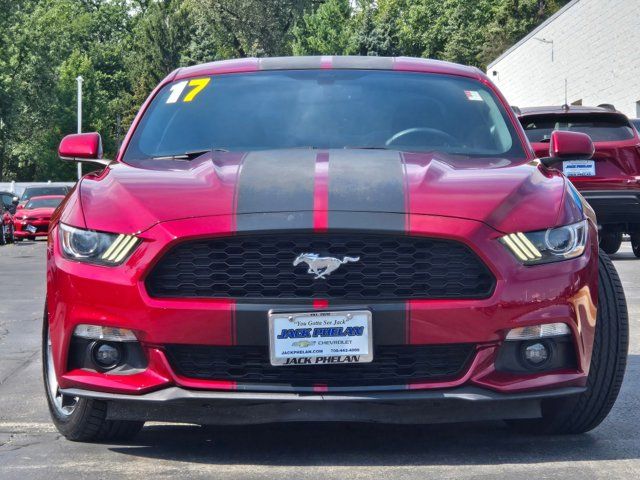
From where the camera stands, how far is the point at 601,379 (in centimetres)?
519

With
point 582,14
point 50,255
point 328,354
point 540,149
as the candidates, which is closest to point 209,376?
point 328,354

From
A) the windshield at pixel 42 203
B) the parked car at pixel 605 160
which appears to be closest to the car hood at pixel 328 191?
the parked car at pixel 605 160

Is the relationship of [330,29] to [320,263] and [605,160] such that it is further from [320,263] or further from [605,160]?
[320,263]

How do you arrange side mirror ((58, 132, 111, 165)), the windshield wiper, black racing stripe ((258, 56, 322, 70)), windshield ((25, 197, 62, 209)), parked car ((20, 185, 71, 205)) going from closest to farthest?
1. the windshield wiper
2. side mirror ((58, 132, 111, 165))
3. black racing stripe ((258, 56, 322, 70))
4. windshield ((25, 197, 62, 209))
5. parked car ((20, 185, 71, 205))

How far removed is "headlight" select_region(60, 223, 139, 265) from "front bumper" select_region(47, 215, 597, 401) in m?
0.03

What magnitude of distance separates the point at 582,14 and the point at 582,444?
43077 millimetres

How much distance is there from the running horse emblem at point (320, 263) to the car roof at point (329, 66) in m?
2.08

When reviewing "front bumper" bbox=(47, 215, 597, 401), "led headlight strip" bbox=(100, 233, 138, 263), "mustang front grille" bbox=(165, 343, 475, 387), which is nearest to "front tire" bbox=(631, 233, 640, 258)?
"front bumper" bbox=(47, 215, 597, 401)

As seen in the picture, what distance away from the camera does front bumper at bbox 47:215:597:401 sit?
468 cm

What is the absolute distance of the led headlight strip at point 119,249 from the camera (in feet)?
15.9

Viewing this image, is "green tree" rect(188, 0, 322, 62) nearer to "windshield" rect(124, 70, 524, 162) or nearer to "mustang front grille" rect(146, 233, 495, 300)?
"windshield" rect(124, 70, 524, 162)

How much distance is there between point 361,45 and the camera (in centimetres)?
9212

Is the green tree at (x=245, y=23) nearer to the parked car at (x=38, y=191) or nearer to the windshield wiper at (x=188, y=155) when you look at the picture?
the parked car at (x=38, y=191)

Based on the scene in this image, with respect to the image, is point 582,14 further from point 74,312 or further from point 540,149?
point 74,312
